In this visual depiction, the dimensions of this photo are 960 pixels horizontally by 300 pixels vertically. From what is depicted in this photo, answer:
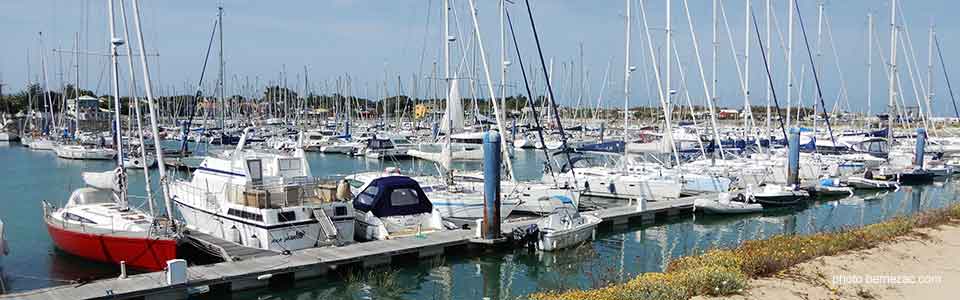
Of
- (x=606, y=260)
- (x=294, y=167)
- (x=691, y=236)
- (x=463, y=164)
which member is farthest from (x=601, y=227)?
(x=463, y=164)

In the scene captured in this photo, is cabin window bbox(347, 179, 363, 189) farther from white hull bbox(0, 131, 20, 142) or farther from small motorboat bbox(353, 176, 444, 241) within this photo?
white hull bbox(0, 131, 20, 142)

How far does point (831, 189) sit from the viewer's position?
3719cm

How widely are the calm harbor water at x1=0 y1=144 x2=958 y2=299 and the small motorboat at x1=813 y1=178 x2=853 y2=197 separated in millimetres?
521

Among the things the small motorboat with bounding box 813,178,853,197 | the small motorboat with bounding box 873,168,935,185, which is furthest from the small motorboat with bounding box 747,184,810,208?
the small motorboat with bounding box 873,168,935,185

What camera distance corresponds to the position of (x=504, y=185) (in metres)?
29.2

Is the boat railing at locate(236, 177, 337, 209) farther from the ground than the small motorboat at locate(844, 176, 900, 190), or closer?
farther from the ground

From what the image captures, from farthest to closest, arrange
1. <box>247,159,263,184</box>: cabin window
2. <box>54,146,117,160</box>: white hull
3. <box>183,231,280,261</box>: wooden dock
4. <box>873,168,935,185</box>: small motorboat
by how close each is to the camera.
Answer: <box>54,146,117,160</box>: white hull
<box>873,168,935,185</box>: small motorboat
<box>247,159,263,184</box>: cabin window
<box>183,231,280,261</box>: wooden dock

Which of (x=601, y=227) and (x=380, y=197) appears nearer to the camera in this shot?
(x=380, y=197)

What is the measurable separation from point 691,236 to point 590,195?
9.11 metres

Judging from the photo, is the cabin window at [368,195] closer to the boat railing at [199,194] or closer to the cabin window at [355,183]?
the boat railing at [199,194]

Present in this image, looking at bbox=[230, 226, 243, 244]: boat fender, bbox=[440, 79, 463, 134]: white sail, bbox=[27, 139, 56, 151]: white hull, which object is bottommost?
bbox=[27, 139, 56, 151]: white hull

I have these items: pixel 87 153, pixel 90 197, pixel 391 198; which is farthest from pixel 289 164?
pixel 87 153

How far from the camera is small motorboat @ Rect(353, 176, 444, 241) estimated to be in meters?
22.7

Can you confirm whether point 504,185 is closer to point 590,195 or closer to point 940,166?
point 590,195
